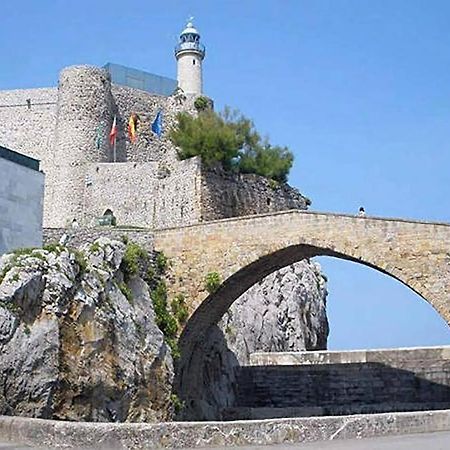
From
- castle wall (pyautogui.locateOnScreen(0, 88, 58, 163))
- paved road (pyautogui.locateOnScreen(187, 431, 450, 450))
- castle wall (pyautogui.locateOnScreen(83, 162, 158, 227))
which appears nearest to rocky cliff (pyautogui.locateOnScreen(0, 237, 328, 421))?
castle wall (pyautogui.locateOnScreen(83, 162, 158, 227))

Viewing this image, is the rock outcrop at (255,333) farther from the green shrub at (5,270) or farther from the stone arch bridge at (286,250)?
the green shrub at (5,270)

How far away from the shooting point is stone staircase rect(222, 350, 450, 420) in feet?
71.2

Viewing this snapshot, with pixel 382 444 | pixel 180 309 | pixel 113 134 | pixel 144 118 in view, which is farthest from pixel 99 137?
pixel 382 444

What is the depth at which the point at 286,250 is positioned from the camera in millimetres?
17922

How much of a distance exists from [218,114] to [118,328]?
11.7 m

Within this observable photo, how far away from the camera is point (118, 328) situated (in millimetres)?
16406

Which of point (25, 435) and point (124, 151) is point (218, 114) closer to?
point (124, 151)

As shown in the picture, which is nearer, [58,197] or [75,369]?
[75,369]

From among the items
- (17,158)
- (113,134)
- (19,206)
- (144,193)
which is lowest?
(19,206)

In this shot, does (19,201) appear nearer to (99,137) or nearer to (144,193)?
(144,193)

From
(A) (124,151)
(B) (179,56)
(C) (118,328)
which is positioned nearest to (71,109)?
(A) (124,151)

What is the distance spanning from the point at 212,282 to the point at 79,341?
4237 mm

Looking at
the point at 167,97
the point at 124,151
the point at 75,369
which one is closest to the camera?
the point at 75,369

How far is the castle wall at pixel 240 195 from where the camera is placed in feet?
75.4
